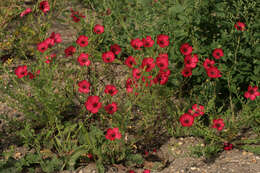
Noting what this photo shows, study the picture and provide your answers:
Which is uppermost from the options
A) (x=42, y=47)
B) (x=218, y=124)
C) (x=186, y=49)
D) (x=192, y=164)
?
(x=42, y=47)

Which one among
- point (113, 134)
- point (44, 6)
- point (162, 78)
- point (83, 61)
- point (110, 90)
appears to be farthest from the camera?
point (44, 6)

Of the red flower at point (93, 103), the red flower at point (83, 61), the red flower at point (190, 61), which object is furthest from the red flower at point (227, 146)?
the red flower at point (83, 61)

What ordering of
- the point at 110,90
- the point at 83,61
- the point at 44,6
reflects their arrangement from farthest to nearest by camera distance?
the point at 44,6
the point at 83,61
the point at 110,90

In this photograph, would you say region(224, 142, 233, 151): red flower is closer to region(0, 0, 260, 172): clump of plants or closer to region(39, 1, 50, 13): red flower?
region(0, 0, 260, 172): clump of plants

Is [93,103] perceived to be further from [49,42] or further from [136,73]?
[49,42]

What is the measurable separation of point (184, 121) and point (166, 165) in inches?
15.8

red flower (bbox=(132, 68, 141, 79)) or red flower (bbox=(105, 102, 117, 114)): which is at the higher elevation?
red flower (bbox=(132, 68, 141, 79))

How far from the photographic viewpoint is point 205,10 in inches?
120

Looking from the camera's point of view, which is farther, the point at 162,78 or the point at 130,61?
the point at 130,61

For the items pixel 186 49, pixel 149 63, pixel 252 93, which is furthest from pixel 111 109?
pixel 252 93

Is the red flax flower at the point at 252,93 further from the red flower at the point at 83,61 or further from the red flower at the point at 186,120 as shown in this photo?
the red flower at the point at 83,61

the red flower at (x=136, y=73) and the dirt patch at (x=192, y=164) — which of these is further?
the red flower at (x=136, y=73)

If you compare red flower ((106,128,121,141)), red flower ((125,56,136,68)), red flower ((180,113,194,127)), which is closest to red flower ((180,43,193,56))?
red flower ((125,56,136,68))

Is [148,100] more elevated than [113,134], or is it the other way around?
[148,100]
